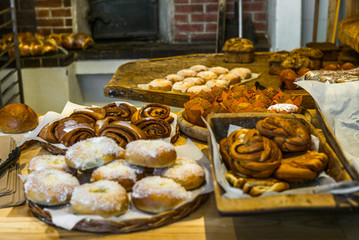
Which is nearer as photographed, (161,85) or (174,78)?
(161,85)

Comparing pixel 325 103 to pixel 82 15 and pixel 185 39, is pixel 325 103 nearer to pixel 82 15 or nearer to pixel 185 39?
pixel 185 39

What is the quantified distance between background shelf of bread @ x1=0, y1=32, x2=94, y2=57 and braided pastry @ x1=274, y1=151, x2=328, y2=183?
106 inches

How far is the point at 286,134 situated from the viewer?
100cm

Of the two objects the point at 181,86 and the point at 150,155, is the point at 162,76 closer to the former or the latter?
the point at 181,86

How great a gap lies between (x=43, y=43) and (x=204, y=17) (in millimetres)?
1490

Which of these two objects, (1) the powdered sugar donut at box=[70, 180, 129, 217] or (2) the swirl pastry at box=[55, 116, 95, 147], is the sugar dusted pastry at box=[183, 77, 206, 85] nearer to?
(2) the swirl pastry at box=[55, 116, 95, 147]

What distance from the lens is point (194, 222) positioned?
36.9 inches

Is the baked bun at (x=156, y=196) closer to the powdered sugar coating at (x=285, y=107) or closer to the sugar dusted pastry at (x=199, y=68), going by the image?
the powdered sugar coating at (x=285, y=107)

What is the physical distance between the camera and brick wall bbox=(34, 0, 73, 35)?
152 inches

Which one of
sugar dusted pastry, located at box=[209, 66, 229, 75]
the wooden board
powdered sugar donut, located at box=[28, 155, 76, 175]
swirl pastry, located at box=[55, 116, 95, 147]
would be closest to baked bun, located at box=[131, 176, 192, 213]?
powdered sugar donut, located at box=[28, 155, 76, 175]

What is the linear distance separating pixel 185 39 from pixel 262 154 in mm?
3182

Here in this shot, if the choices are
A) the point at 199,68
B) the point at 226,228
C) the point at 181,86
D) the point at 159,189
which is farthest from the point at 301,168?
the point at 199,68

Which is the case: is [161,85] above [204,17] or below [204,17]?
below

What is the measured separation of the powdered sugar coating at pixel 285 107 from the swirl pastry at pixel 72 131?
57 centimetres
